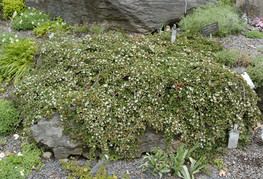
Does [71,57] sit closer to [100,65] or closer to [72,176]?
[100,65]

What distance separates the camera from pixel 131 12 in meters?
6.07

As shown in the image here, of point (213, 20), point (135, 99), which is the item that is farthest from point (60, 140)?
point (213, 20)

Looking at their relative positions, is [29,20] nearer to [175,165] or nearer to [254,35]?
[175,165]

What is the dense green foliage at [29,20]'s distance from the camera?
718cm

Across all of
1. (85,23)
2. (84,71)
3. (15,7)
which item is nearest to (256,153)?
(84,71)

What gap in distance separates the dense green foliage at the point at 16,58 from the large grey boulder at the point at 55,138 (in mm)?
1998

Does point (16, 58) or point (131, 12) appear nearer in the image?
point (16, 58)

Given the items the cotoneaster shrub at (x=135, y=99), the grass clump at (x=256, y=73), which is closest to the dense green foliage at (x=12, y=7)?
the cotoneaster shrub at (x=135, y=99)

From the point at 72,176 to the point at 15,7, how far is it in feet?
23.1

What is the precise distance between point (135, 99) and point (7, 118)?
220cm

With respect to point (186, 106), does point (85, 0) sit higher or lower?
higher

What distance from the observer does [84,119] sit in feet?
11.5

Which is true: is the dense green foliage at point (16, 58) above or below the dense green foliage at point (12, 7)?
below

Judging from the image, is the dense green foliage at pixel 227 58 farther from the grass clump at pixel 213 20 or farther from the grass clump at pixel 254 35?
the grass clump at pixel 254 35
